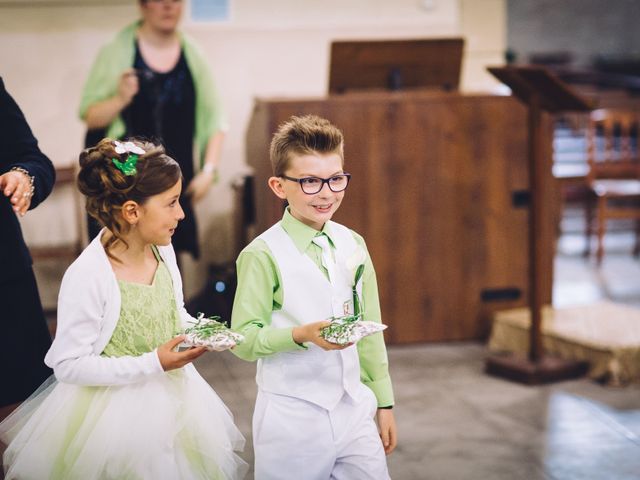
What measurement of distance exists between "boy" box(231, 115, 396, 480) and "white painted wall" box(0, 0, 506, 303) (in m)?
3.98

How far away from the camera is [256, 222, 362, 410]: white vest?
199 cm

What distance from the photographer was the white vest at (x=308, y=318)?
1991 millimetres

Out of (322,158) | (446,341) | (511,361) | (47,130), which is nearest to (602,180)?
(446,341)

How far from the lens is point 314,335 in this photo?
1.82m

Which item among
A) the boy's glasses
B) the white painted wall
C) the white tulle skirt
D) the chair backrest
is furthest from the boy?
the chair backrest

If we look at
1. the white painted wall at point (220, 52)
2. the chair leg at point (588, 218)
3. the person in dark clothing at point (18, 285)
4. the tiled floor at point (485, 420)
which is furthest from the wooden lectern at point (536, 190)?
the chair leg at point (588, 218)

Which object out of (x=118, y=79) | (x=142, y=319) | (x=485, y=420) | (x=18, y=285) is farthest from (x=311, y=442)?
(x=118, y=79)

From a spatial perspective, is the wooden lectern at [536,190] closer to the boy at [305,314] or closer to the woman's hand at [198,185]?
the woman's hand at [198,185]

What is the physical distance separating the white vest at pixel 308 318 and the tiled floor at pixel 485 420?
123 cm

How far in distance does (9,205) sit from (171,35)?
2890 millimetres

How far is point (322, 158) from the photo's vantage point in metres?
2.00

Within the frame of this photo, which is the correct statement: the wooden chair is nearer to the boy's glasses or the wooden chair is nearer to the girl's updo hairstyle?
the boy's glasses

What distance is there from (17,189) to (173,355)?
574mm

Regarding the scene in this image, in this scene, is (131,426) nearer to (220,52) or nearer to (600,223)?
(220,52)
